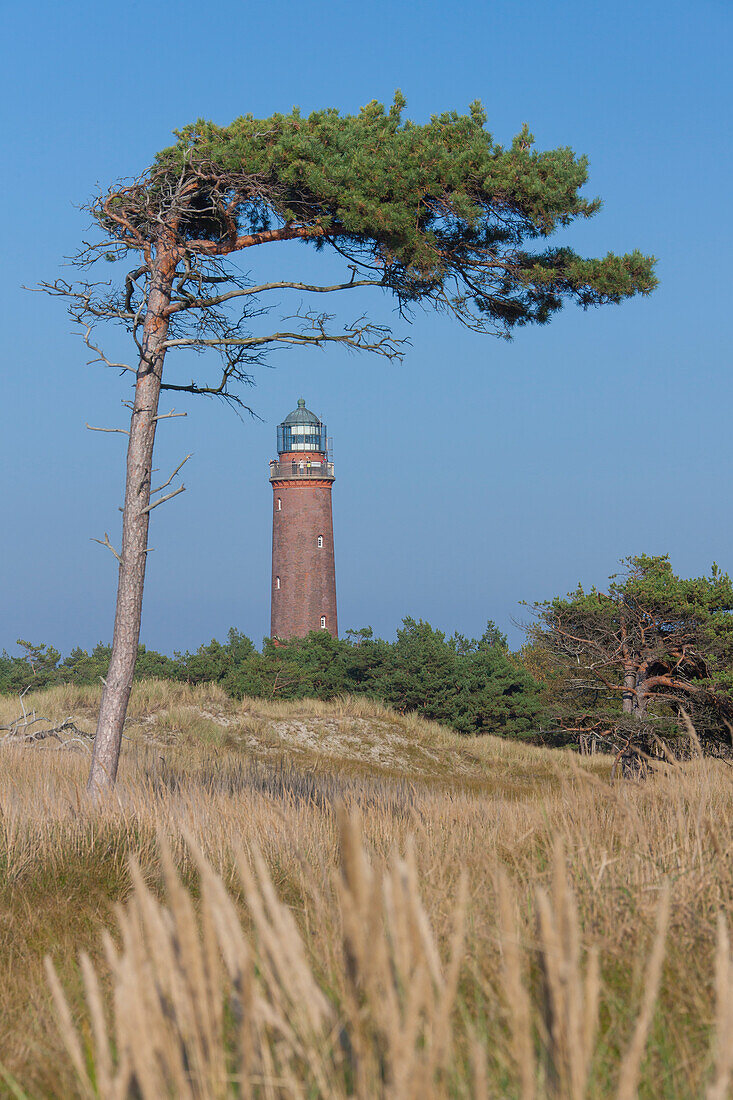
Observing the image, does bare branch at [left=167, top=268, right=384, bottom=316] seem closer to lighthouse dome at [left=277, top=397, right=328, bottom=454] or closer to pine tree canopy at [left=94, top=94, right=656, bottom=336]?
pine tree canopy at [left=94, top=94, right=656, bottom=336]

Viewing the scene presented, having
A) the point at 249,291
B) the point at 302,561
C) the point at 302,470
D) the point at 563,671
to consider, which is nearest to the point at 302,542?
the point at 302,561

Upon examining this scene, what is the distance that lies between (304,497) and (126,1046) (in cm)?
3940

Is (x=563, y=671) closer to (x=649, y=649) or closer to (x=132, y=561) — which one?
(x=649, y=649)

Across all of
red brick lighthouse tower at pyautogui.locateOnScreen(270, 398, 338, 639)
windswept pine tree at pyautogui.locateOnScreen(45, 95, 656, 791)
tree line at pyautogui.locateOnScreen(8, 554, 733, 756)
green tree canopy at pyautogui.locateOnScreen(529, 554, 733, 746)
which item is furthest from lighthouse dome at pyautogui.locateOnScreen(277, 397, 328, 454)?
windswept pine tree at pyautogui.locateOnScreen(45, 95, 656, 791)

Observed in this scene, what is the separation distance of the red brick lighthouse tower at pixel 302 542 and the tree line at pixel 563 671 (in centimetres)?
840

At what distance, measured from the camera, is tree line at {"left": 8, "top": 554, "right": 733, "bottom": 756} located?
17.0 m

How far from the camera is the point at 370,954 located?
150 centimetres

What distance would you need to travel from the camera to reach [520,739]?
27.8m

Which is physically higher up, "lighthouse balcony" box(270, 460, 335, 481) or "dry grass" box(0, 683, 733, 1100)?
"lighthouse balcony" box(270, 460, 335, 481)

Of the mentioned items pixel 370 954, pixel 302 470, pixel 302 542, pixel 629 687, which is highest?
pixel 302 470

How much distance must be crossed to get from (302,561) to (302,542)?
916mm

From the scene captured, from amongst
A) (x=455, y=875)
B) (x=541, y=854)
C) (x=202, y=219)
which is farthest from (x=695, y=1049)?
(x=202, y=219)

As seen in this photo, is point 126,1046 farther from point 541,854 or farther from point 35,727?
point 35,727

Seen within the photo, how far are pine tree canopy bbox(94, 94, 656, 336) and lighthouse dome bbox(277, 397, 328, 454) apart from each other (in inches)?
1235
